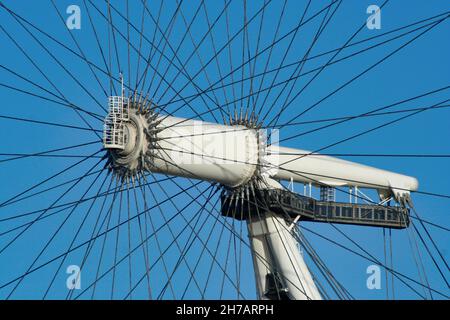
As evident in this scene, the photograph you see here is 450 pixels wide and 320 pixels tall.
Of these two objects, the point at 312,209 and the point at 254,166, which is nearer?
the point at 254,166

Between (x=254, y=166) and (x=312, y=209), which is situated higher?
(x=254, y=166)

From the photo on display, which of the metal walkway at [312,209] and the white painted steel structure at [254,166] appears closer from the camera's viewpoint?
the white painted steel structure at [254,166]

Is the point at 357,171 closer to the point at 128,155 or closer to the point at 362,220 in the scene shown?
the point at 362,220

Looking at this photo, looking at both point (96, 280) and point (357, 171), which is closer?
point (96, 280)

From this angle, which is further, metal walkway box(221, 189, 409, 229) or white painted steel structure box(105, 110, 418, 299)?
metal walkway box(221, 189, 409, 229)

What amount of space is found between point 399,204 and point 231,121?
334 inches

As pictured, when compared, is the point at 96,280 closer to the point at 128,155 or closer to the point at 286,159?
the point at 128,155

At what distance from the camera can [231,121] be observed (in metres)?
51.2
